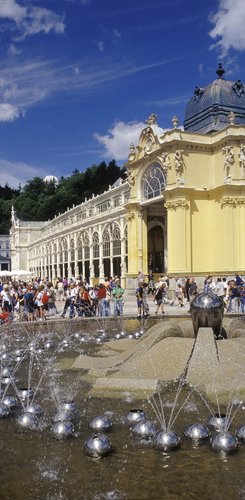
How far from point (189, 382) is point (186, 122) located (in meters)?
37.0

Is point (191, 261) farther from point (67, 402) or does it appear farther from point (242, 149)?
point (67, 402)

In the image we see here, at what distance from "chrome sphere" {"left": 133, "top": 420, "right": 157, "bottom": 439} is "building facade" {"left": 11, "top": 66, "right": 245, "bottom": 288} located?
27.4 metres

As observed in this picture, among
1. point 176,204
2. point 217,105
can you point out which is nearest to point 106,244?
point 176,204

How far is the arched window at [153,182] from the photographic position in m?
37.8

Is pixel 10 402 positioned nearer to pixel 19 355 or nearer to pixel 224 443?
pixel 224 443

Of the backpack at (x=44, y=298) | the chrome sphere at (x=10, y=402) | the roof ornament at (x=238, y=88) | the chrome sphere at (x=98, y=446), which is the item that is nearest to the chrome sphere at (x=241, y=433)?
the chrome sphere at (x=98, y=446)

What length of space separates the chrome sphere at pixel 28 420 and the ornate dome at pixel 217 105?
33.8 m

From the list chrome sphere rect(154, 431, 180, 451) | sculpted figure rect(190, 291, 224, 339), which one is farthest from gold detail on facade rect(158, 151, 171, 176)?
chrome sphere rect(154, 431, 180, 451)

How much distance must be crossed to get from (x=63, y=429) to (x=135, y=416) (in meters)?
1.03

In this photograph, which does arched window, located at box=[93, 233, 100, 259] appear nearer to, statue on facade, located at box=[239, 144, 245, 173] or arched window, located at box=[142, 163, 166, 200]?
arched window, located at box=[142, 163, 166, 200]

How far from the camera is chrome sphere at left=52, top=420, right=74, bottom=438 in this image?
20.8ft

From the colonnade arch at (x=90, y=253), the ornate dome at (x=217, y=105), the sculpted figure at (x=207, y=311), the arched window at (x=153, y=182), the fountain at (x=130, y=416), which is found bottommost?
the fountain at (x=130, y=416)

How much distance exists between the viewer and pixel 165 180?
36.4m

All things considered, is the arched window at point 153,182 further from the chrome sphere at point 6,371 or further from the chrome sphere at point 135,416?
the chrome sphere at point 135,416
